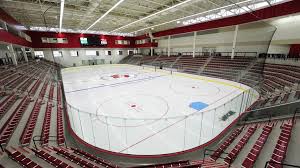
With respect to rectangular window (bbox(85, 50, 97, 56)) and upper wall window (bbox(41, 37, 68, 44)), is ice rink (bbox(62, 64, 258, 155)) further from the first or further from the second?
rectangular window (bbox(85, 50, 97, 56))

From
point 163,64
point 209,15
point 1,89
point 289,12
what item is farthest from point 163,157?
point 163,64

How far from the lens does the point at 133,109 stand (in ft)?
29.0

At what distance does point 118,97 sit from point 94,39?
25.6 m

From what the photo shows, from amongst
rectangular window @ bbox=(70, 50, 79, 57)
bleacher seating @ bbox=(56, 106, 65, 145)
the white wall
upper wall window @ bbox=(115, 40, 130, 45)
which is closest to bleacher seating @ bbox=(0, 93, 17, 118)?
bleacher seating @ bbox=(56, 106, 65, 145)

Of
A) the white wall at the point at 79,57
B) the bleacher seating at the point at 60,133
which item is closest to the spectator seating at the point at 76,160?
the bleacher seating at the point at 60,133

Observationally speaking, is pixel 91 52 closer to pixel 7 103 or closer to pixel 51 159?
pixel 7 103

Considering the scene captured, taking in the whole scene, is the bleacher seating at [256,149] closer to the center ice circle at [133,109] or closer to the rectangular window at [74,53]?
the center ice circle at [133,109]

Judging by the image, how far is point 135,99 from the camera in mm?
10727

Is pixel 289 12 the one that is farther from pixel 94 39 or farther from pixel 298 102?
pixel 94 39

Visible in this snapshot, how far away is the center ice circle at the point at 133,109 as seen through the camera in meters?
7.26

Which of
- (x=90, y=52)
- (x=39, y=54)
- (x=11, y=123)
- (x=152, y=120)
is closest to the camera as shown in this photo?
(x=11, y=123)

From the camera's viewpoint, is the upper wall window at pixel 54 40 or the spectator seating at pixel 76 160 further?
the upper wall window at pixel 54 40

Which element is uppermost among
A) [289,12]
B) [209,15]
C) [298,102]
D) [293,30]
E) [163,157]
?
[209,15]

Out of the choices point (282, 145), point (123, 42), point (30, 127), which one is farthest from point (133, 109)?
point (123, 42)
